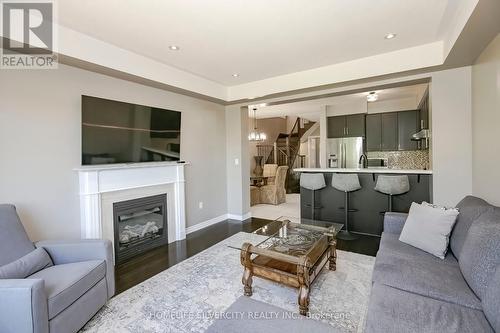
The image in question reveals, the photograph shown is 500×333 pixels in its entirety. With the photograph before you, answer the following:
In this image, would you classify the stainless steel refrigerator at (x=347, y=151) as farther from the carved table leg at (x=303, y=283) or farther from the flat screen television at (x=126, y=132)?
the carved table leg at (x=303, y=283)

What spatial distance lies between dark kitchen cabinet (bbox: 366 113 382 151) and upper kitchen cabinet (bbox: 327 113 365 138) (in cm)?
14

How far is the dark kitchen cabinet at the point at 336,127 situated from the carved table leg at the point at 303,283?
5.26 m

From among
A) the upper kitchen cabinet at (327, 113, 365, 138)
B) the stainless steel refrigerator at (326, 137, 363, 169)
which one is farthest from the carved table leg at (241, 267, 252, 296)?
the upper kitchen cabinet at (327, 113, 365, 138)

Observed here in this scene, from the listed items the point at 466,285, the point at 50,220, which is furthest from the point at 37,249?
the point at 466,285

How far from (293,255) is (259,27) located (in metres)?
2.29

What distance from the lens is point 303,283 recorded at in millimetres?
2039

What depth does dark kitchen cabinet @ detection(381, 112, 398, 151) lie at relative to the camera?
6.06 metres

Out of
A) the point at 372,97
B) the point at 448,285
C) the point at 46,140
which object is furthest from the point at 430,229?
the point at 372,97

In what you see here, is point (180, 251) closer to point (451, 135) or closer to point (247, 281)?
point (247, 281)

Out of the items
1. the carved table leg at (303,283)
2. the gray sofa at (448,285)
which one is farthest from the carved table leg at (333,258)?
the carved table leg at (303,283)

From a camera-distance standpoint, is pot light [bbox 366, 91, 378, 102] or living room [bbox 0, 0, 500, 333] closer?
living room [bbox 0, 0, 500, 333]

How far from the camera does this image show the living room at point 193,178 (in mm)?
1699

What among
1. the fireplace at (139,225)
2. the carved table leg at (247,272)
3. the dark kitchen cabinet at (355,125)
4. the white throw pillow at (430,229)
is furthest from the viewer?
the dark kitchen cabinet at (355,125)

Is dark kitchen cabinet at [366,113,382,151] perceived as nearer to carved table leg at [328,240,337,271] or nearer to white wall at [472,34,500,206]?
white wall at [472,34,500,206]
